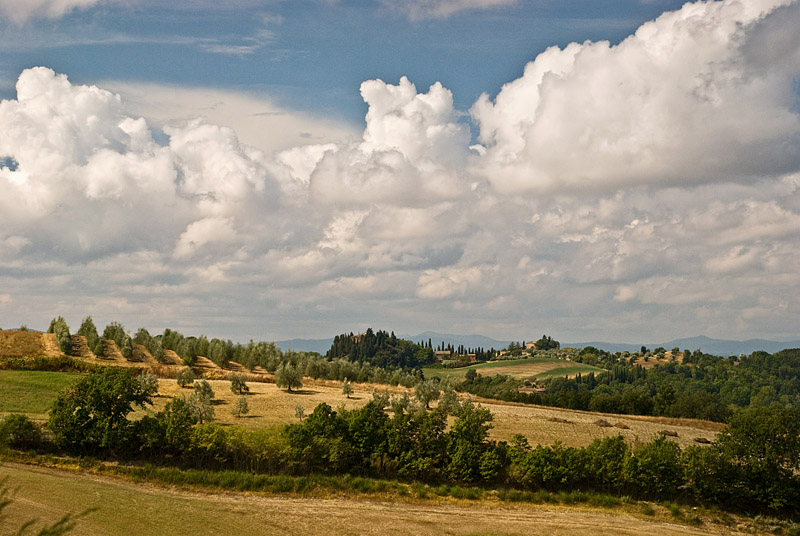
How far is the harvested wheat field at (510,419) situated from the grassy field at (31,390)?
13.3m

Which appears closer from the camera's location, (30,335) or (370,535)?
(370,535)

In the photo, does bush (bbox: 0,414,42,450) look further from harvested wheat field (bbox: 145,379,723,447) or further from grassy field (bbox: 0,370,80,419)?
harvested wheat field (bbox: 145,379,723,447)

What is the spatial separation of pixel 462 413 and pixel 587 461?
43.9 ft

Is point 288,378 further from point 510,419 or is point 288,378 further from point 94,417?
point 94,417

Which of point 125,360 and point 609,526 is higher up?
point 125,360

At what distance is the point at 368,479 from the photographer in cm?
5906

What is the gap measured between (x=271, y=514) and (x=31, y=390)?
52.5 metres

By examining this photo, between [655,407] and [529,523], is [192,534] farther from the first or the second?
[655,407]

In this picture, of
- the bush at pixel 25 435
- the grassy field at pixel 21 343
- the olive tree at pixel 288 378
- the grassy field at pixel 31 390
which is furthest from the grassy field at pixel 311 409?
the bush at pixel 25 435

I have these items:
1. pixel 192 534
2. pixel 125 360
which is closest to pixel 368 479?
pixel 192 534

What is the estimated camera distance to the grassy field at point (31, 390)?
74.4 meters

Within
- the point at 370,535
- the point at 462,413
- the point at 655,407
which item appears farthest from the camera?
the point at 655,407

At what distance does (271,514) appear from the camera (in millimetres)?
49344

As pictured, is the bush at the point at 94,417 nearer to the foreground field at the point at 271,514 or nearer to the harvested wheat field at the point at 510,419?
the foreground field at the point at 271,514
